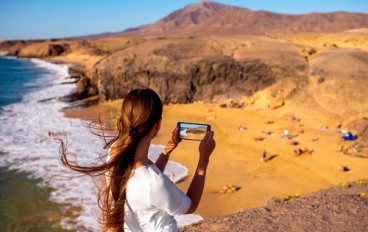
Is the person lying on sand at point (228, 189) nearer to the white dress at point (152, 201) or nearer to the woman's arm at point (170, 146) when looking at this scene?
the woman's arm at point (170, 146)

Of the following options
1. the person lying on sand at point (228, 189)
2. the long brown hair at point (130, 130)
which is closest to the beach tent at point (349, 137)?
the person lying on sand at point (228, 189)

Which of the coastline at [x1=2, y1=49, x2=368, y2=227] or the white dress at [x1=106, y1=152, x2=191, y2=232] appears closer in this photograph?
the white dress at [x1=106, y1=152, x2=191, y2=232]

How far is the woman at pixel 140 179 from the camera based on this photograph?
5.41ft

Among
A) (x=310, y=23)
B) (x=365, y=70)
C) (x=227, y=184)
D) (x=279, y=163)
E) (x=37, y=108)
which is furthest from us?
(x=310, y=23)

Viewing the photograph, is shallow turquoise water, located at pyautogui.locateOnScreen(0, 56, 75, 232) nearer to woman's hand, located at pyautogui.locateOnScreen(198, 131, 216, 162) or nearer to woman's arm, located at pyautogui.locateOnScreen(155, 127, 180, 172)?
woman's arm, located at pyautogui.locateOnScreen(155, 127, 180, 172)

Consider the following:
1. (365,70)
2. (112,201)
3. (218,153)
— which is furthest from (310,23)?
(112,201)

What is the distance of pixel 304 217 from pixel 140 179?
338 cm

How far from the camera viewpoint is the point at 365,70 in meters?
13.2

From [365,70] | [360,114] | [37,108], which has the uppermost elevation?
[365,70]

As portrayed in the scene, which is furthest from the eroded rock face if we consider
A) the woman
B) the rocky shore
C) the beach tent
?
the woman

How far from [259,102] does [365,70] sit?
4.51m

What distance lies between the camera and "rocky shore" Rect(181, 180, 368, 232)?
13.3ft

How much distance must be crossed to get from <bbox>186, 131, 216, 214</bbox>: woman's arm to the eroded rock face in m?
13.2

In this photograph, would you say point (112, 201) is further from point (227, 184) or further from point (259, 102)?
point (259, 102)
